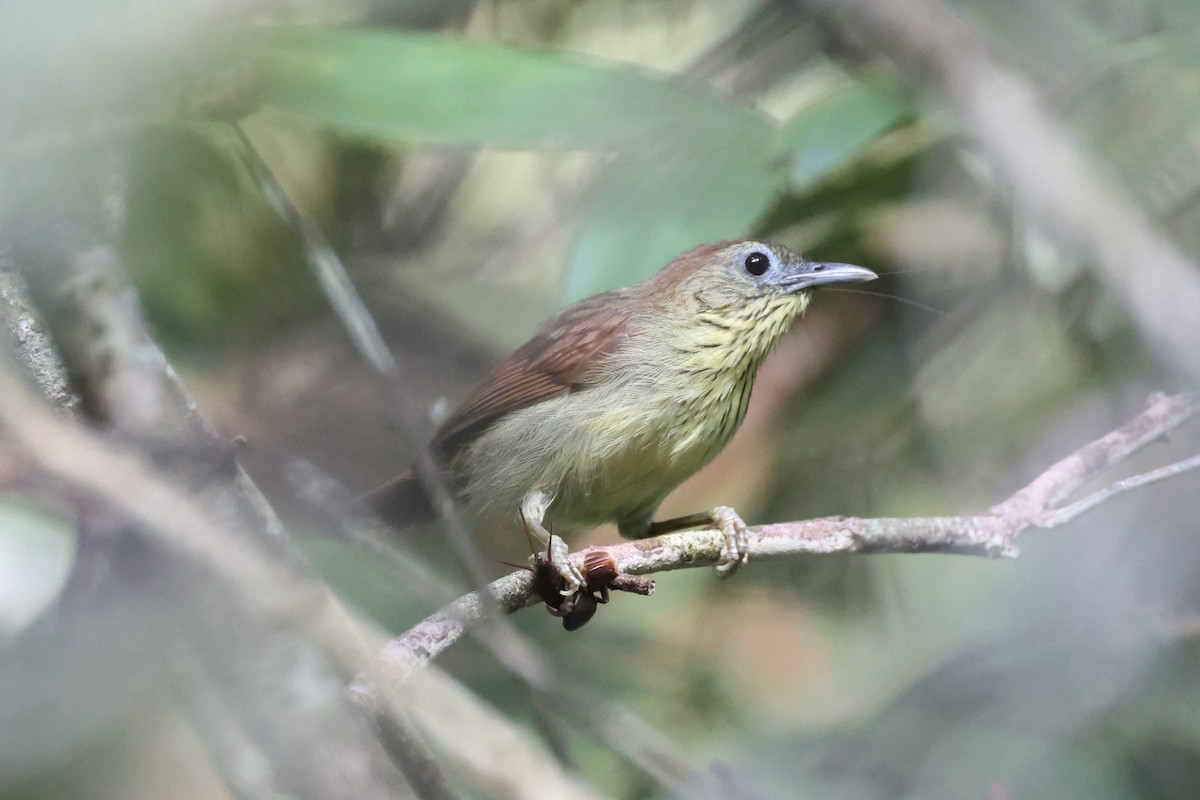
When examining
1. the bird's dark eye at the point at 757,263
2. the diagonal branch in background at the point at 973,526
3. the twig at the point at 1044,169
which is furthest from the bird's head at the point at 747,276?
the diagonal branch in background at the point at 973,526

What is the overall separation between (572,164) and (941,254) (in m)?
1.27

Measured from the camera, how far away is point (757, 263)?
2.75 meters

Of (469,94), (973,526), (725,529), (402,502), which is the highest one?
(469,94)

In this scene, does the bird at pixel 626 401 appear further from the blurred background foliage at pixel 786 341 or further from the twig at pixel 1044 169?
the twig at pixel 1044 169

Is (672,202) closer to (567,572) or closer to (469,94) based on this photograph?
(469,94)

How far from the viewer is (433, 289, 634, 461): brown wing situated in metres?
2.56

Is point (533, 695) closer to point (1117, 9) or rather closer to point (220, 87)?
point (220, 87)

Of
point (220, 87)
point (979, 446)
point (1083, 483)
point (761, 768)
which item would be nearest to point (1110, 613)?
point (1083, 483)

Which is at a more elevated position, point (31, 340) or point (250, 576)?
point (31, 340)

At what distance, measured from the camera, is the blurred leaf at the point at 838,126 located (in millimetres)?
2746

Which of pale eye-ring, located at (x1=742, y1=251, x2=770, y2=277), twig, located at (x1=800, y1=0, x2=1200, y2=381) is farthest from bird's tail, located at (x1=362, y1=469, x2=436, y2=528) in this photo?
twig, located at (x1=800, y1=0, x2=1200, y2=381)

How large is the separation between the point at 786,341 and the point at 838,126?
2.58 feet

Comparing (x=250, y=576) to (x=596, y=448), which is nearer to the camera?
(x=250, y=576)

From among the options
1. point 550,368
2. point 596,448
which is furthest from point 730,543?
point 550,368
